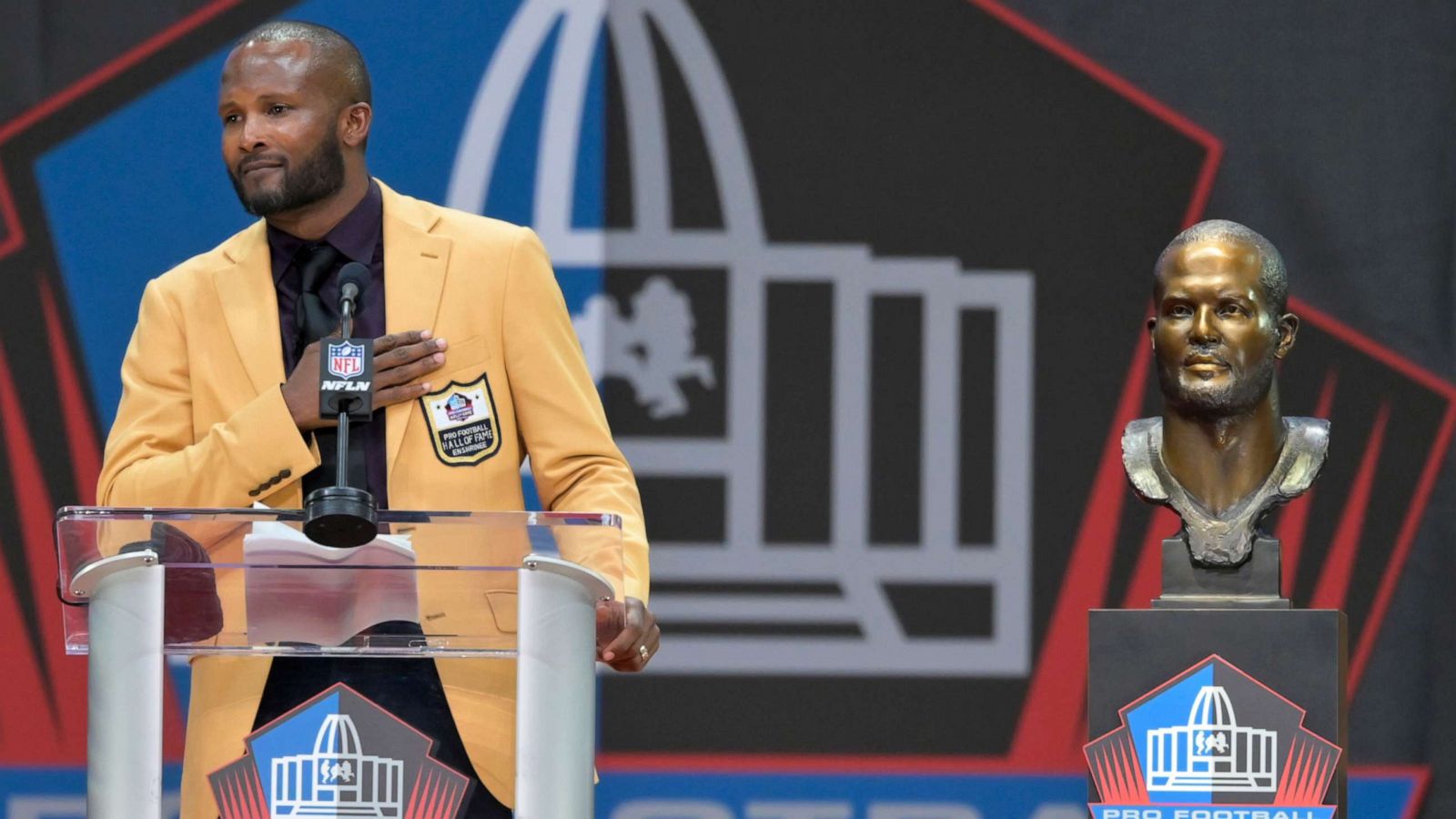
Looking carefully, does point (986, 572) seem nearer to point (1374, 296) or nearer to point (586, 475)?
point (1374, 296)

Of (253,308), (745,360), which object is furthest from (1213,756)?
(745,360)

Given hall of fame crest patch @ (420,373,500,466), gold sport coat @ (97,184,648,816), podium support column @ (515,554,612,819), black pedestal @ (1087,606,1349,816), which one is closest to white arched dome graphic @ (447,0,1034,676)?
black pedestal @ (1087,606,1349,816)

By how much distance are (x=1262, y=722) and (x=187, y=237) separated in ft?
7.95

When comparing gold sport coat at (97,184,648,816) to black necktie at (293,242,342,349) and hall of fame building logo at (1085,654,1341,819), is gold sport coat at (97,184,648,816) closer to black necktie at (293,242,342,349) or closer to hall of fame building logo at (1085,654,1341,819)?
black necktie at (293,242,342,349)

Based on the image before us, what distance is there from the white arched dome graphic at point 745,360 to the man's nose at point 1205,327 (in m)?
1.16

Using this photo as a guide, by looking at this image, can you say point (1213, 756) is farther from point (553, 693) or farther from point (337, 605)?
point (337, 605)

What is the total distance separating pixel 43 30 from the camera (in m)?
4.13

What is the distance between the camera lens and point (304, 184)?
2549 millimetres

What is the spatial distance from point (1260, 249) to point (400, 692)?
1580 mm

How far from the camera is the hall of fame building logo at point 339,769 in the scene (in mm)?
1872

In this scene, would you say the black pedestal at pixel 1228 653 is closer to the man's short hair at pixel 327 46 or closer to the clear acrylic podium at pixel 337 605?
the clear acrylic podium at pixel 337 605

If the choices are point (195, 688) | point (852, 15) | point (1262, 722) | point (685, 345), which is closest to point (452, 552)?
point (195, 688)

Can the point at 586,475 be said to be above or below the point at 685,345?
below

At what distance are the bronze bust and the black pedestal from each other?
6.9 inches
